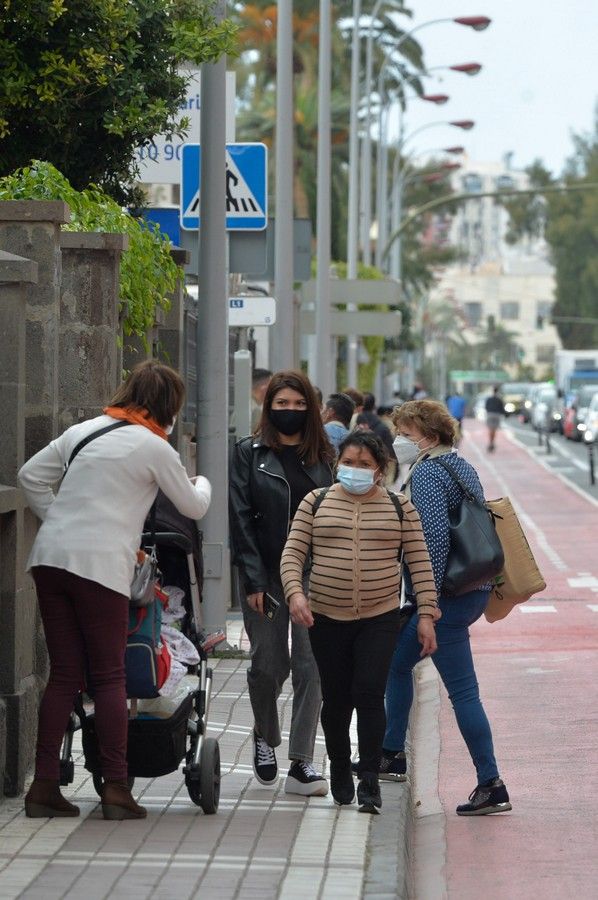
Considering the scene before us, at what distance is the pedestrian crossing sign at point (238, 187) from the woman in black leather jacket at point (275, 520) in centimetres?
584

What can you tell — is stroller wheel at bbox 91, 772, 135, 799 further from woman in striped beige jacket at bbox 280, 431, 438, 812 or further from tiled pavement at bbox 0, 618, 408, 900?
woman in striped beige jacket at bbox 280, 431, 438, 812

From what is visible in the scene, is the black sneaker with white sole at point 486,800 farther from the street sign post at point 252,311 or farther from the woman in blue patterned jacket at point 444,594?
the street sign post at point 252,311

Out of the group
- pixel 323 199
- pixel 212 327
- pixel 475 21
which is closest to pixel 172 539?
pixel 212 327

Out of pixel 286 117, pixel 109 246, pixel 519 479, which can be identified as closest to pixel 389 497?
pixel 109 246

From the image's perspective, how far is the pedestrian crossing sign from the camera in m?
14.4

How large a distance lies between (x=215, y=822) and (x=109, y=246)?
3675 mm

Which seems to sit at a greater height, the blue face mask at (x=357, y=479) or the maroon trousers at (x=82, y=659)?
the blue face mask at (x=357, y=479)

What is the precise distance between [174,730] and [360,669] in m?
0.78

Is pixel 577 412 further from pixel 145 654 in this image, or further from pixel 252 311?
pixel 145 654

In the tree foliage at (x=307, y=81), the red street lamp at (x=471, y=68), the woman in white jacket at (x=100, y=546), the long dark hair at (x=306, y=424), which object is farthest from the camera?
the tree foliage at (x=307, y=81)

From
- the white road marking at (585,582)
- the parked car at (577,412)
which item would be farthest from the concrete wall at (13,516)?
the parked car at (577,412)

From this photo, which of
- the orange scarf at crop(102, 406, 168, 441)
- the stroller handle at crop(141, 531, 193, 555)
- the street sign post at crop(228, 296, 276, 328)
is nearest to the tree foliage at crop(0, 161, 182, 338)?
the orange scarf at crop(102, 406, 168, 441)

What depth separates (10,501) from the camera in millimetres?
8117

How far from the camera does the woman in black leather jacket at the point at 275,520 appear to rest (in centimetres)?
836
